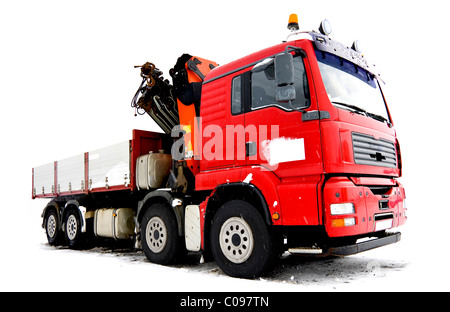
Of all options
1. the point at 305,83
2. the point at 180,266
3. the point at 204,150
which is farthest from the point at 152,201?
the point at 305,83

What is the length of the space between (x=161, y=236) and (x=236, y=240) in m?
2.02

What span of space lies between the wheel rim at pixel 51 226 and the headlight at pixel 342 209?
353 inches

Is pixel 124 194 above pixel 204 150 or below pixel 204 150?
below

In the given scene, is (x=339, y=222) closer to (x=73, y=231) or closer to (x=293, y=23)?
(x=293, y=23)

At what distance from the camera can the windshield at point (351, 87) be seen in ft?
15.6

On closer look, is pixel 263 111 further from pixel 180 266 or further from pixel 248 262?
pixel 180 266

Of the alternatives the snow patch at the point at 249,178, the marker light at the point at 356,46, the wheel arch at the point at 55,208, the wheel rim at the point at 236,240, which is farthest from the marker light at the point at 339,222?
the wheel arch at the point at 55,208

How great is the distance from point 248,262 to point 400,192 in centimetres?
258

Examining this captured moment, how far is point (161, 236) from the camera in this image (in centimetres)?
657

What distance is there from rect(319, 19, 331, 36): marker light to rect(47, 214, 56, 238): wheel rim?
9.11 metres

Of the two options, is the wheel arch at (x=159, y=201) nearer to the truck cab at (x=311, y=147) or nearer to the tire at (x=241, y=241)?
the truck cab at (x=311, y=147)

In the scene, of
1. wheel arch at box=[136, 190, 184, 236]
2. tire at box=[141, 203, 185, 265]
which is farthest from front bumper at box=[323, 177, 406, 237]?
tire at box=[141, 203, 185, 265]

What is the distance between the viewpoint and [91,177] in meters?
9.07

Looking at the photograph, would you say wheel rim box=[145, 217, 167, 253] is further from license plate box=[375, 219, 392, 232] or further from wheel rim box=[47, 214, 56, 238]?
wheel rim box=[47, 214, 56, 238]
